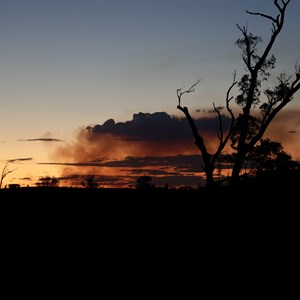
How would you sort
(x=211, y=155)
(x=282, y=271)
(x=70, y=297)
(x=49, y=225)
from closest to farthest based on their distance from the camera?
1. (x=70, y=297)
2. (x=282, y=271)
3. (x=49, y=225)
4. (x=211, y=155)

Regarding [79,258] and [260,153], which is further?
[260,153]

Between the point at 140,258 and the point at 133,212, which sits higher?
the point at 133,212

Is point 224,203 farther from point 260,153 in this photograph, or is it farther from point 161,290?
point 260,153

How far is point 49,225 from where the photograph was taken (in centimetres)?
1259

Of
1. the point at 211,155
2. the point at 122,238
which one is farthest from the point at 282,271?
the point at 211,155

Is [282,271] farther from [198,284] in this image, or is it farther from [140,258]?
[140,258]

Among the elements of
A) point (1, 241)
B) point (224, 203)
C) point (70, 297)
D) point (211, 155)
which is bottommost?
point (70, 297)

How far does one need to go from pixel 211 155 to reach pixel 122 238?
1801 cm

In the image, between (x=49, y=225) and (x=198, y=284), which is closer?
(x=198, y=284)

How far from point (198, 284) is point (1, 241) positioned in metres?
4.91

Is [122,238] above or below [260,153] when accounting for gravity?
below

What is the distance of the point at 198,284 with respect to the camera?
32.3 feet

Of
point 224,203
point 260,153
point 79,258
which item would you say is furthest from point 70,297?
point 260,153

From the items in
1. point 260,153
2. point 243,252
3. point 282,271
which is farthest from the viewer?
point 260,153
